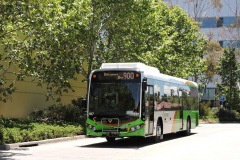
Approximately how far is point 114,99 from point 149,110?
175cm

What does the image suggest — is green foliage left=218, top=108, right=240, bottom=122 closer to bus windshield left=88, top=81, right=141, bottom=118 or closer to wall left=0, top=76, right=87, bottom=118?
wall left=0, top=76, right=87, bottom=118

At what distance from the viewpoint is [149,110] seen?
20.0m

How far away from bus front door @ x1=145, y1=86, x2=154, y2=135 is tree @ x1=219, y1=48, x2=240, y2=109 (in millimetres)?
41509

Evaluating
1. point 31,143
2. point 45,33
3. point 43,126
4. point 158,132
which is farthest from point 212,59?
point 31,143

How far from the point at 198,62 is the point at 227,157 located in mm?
33145

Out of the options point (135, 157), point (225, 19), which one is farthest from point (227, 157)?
point (225, 19)

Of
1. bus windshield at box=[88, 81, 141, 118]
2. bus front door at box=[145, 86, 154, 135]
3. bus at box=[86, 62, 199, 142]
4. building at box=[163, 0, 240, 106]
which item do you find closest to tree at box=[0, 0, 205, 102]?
bus at box=[86, 62, 199, 142]

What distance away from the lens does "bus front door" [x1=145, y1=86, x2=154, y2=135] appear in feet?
64.2

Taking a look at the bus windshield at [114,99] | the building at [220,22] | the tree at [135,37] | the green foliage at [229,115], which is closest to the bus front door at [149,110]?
the bus windshield at [114,99]

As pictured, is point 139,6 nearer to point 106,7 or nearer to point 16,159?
point 106,7

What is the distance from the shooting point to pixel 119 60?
105 ft

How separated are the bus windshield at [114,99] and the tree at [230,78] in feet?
140

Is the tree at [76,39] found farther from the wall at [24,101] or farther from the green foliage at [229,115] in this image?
the green foliage at [229,115]

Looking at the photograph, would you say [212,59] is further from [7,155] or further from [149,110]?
[7,155]
